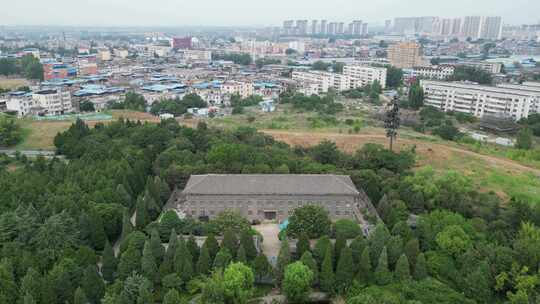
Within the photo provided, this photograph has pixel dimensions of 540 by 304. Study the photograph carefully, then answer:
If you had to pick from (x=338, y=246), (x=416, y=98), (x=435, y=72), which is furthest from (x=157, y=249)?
(x=435, y=72)

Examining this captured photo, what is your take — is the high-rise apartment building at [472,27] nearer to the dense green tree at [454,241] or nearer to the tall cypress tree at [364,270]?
the dense green tree at [454,241]

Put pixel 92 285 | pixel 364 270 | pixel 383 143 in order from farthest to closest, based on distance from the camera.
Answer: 1. pixel 383 143
2. pixel 364 270
3. pixel 92 285

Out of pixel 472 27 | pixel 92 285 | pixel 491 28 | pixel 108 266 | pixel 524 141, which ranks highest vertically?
pixel 472 27

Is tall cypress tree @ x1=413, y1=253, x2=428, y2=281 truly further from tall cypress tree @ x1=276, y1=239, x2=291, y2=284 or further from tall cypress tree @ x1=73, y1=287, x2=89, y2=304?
tall cypress tree @ x1=73, y1=287, x2=89, y2=304

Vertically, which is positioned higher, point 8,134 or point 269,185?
point 269,185

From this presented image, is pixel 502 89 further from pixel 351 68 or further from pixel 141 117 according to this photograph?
pixel 141 117

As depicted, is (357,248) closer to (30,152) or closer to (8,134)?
(30,152)

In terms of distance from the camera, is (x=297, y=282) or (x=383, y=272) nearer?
(x=297, y=282)

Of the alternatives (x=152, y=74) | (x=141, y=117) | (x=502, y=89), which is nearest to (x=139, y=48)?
(x=152, y=74)
